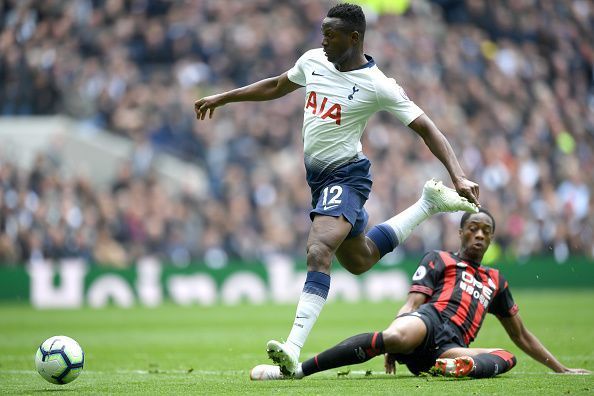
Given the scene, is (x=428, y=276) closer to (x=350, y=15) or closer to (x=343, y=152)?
(x=343, y=152)

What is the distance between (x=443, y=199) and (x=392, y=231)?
1.65 feet

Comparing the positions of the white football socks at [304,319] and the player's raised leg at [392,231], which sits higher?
the player's raised leg at [392,231]

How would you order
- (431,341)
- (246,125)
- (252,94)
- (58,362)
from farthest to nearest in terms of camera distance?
1. (246,125)
2. (252,94)
3. (431,341)
4. (58,362)

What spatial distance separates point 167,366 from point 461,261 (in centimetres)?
302

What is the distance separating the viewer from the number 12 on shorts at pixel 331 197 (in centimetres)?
768

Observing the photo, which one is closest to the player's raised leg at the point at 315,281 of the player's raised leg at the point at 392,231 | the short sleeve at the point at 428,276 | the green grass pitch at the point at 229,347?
the green grass pitch at the point at 229,347

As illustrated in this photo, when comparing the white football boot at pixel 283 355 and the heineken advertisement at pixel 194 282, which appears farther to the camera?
the heineken advertisement at pixel 194 282

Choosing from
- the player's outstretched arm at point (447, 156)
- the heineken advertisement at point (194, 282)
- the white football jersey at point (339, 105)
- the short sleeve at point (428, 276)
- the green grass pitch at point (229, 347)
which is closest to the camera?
the green grass pitch at point (229, 347)

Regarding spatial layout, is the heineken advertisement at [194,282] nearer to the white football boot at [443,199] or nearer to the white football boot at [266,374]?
the white football boot at [443,199]

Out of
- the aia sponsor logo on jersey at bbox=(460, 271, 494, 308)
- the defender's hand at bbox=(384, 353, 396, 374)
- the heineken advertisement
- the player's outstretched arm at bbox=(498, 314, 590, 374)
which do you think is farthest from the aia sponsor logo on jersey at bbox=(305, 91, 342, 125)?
the heineken advertisement

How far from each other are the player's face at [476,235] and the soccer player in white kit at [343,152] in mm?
186

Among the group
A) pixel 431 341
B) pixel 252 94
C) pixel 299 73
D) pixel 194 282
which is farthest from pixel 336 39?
pixel 194 282

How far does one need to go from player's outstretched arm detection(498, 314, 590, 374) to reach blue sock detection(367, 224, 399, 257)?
1.07 m

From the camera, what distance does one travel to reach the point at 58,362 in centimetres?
721
